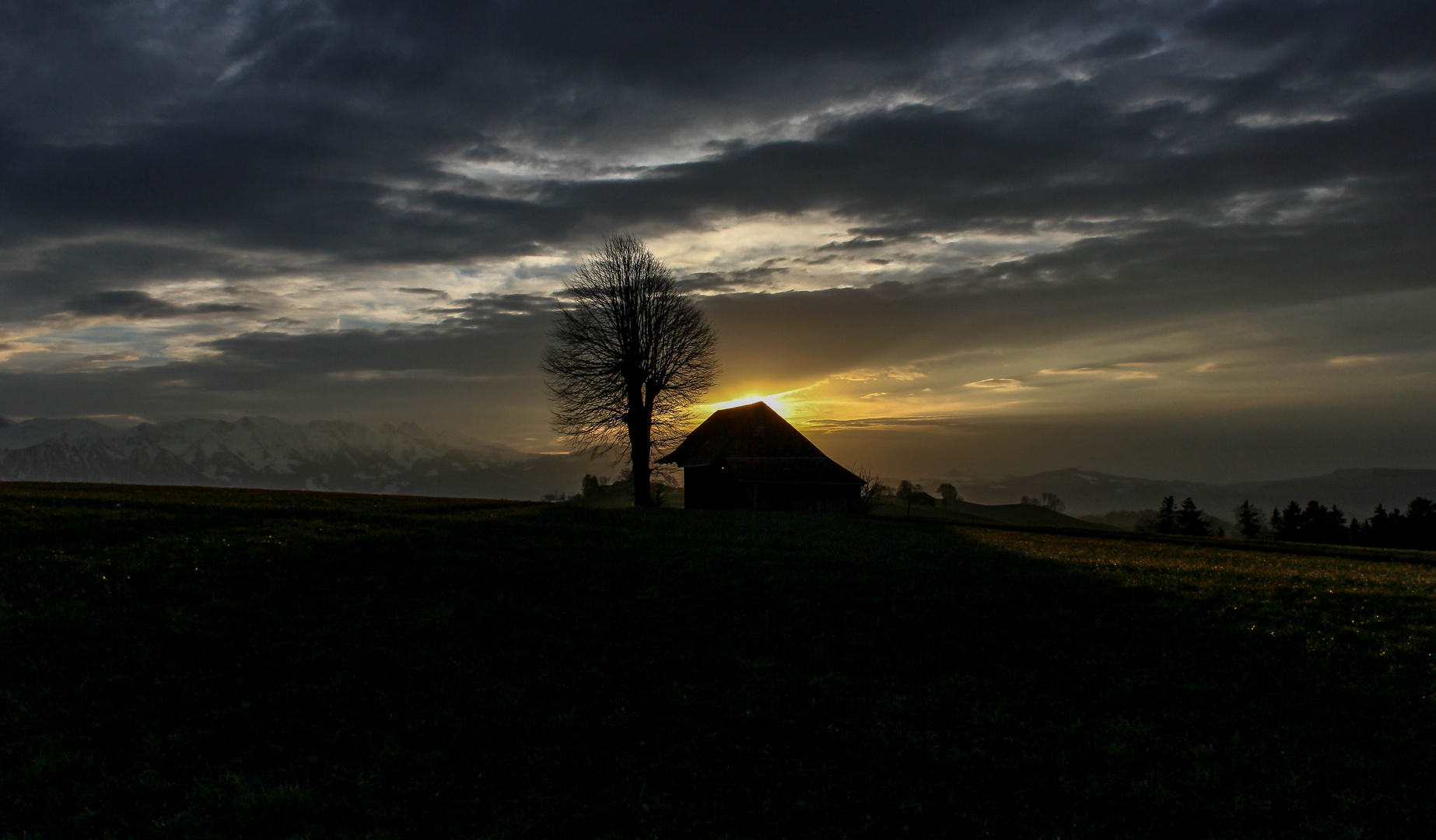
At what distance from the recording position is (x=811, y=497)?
53.7 metres

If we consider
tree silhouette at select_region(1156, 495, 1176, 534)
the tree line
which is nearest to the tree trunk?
the tree line

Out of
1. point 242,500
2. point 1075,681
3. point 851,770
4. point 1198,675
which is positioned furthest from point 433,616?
point 242,500

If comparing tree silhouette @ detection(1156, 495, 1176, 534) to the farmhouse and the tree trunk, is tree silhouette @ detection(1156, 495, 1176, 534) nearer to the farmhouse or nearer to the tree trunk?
the farmhouse

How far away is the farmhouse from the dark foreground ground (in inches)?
1368

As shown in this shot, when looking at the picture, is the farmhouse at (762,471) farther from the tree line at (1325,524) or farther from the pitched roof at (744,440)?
the tree line at (1325,524)

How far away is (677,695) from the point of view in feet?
35.3

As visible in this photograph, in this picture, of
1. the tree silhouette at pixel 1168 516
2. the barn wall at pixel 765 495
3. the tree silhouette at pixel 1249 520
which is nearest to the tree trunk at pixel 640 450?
the barn wall at pixel 765 495

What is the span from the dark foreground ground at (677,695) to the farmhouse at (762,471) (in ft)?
114

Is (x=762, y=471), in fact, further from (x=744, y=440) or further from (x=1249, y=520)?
(x=1249, y=520)

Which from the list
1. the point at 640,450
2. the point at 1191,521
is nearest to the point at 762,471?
the point at 640,450

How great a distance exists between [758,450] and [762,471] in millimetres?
2093

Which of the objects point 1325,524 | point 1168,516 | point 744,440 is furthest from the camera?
point 1168,516

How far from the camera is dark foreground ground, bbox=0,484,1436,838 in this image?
799cm

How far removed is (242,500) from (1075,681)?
2732 cm
